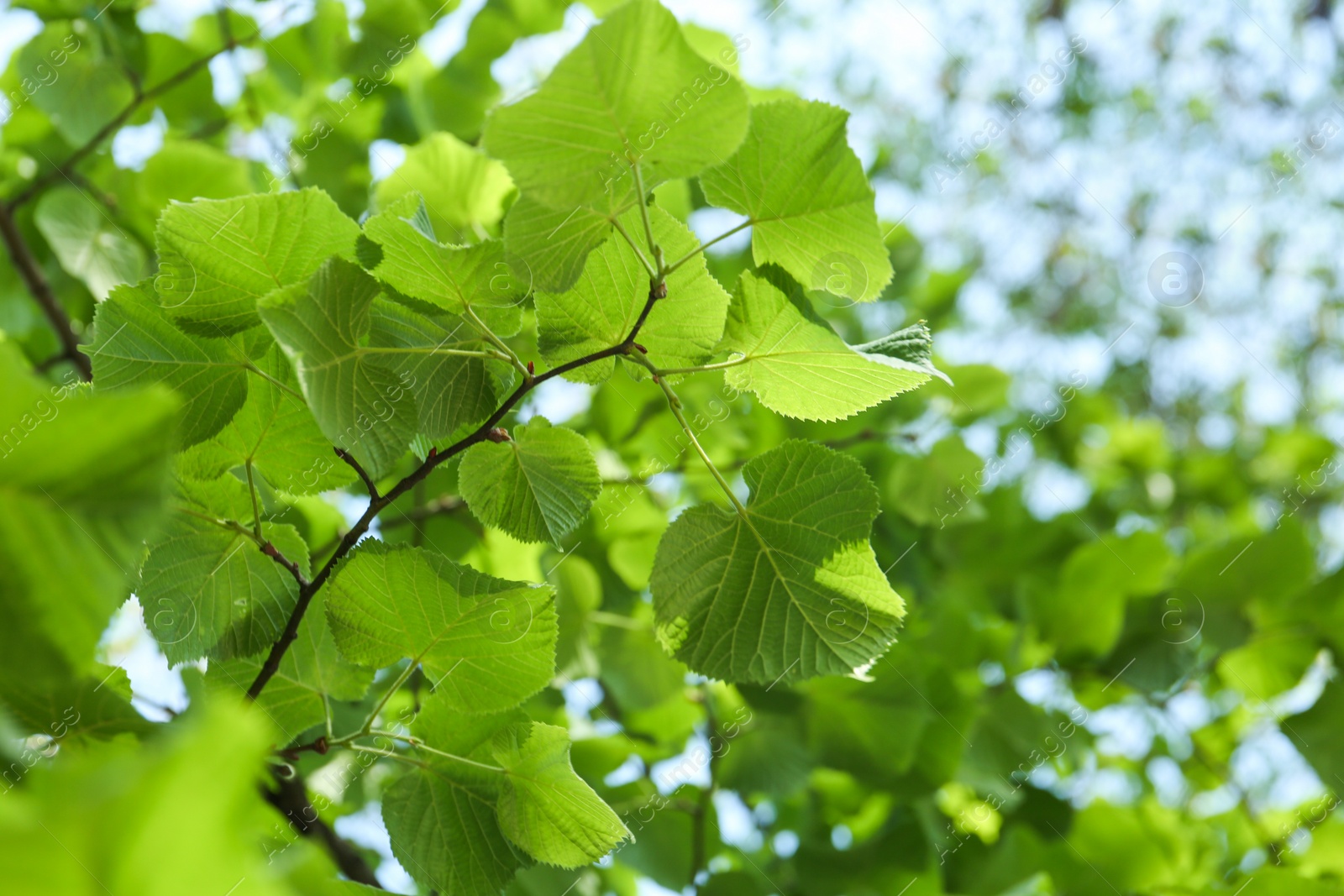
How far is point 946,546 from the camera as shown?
1.52 meters

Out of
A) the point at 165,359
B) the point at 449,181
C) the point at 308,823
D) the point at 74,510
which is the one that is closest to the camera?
the point at 74,510

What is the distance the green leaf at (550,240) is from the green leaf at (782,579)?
0.18m

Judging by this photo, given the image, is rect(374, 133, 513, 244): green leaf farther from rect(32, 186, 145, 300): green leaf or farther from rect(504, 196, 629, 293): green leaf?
rect(32, 186, 145, 300): green leaf

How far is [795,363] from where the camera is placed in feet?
1.85

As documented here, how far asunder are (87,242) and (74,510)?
107 centimetres

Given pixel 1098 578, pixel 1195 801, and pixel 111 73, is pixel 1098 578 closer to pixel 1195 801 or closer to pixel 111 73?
pixel 1195 801

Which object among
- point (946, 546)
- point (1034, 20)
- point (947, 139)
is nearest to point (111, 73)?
point (946, 546)

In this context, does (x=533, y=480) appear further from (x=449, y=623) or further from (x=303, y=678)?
(x=303, y=678)

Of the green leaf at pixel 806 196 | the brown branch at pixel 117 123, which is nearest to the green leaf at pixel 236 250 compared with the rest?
the green leaf at pixel 806 196

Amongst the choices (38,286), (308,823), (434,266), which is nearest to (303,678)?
(308,823)

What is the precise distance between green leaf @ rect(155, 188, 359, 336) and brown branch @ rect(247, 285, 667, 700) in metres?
0.13

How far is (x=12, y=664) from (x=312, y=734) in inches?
23.0

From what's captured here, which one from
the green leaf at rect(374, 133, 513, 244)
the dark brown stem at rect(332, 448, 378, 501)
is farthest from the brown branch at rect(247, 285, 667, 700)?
the green leaf at rect(374, 133, 513, 244)

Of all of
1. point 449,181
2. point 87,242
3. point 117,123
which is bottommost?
point 449,181
